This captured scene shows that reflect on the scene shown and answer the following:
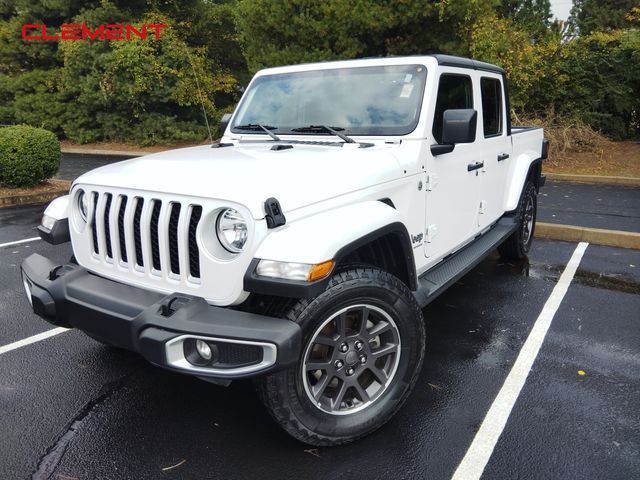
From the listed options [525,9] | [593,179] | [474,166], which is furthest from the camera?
[525,9]

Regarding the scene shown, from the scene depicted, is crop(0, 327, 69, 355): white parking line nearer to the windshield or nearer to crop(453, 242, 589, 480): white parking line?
the windshield

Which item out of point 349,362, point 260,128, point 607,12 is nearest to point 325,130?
point 260,128

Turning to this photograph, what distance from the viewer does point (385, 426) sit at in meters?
2.84

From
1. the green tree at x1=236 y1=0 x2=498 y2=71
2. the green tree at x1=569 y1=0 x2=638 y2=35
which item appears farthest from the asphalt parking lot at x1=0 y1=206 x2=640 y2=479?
the green tree at x1=569 y1=0 x2=638 y2=35

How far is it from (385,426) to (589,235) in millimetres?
4765

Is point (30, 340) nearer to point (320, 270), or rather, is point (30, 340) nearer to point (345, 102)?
point (320, 270)

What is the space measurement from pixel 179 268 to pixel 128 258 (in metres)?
0.36

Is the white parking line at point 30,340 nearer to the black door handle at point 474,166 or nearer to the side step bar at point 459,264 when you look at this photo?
the side step bar at point 459,264

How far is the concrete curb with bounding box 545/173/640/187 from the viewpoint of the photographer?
34.6 feet

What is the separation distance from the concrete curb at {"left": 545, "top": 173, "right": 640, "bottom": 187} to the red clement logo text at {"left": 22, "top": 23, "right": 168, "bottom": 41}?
1339 centimetres

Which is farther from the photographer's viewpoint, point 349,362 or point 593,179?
point 593,179

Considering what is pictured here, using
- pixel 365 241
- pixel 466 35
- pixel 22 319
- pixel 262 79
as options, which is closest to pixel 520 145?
pixel 262 79

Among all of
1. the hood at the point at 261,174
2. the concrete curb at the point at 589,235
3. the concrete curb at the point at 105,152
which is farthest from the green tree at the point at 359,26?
the hood at the point at 261,174

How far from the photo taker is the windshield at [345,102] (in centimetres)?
345
